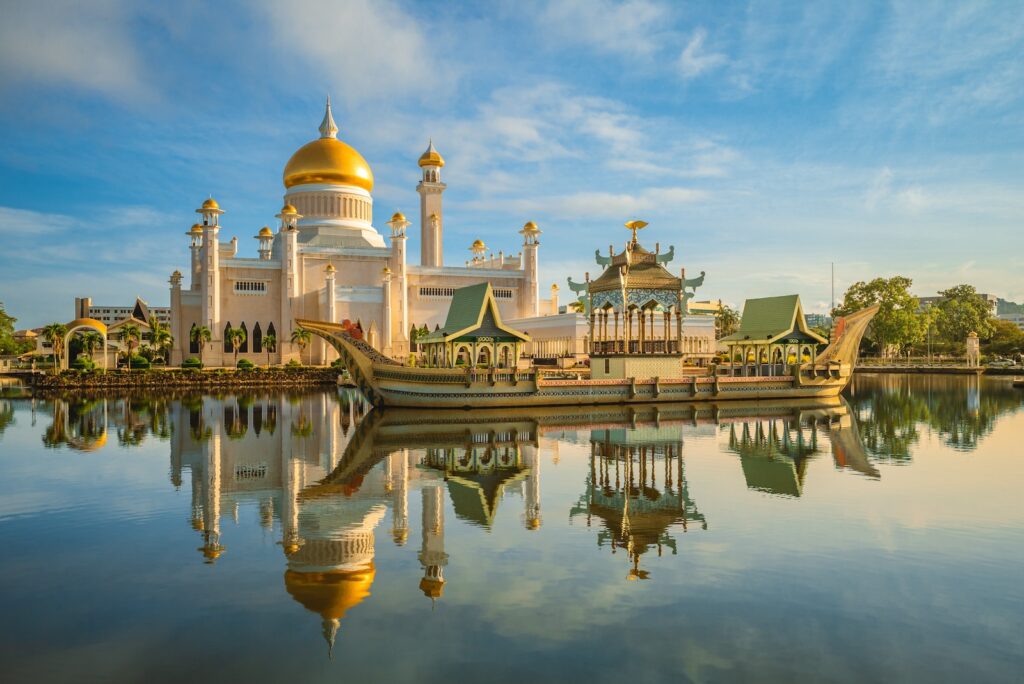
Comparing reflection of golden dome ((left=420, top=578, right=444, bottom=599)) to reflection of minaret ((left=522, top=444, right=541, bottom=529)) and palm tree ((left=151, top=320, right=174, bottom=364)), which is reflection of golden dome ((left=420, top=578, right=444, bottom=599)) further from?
palm tree ((left=151, top=320, right=174, bottom=364))

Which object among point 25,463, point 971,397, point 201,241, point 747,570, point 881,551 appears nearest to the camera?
point 747,570

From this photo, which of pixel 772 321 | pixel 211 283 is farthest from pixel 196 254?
pixel 772 321

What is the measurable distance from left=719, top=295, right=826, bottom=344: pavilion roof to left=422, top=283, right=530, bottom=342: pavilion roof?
1075cm

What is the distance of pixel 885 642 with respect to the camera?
227 inches

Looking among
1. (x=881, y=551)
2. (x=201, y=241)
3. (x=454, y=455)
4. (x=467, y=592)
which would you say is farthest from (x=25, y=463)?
(x=201, y=241)

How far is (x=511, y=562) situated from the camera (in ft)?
25.4

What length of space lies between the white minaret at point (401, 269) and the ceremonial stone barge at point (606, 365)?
22.1m

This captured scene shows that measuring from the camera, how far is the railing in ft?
90.8

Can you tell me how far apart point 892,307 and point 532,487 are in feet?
192

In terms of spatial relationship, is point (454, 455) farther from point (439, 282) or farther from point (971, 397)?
point (439, 282)

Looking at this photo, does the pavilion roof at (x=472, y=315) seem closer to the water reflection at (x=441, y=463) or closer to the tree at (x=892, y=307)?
the water reflection at (x=441, y=463)

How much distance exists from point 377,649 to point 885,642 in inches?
154

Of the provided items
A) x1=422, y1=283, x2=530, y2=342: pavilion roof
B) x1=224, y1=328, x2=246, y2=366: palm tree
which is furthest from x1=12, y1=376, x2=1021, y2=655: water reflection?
x1=224, y1=328, x2=246, y2=366: palm tree

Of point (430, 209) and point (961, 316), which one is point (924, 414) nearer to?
point (430, 209)
